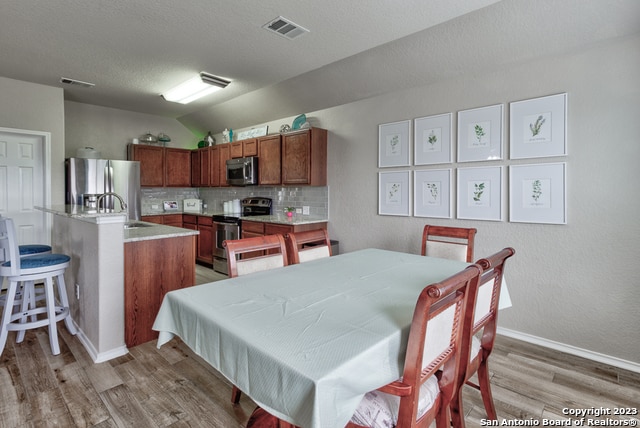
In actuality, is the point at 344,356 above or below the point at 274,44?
below

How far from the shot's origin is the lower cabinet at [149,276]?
262 centimetres

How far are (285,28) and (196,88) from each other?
6.42ft

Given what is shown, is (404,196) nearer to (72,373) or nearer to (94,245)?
(94,245)

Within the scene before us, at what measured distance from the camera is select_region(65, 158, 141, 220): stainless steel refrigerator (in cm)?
460

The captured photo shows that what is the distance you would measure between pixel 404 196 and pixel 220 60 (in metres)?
2.42

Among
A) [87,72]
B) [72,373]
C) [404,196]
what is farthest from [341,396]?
[87,72]

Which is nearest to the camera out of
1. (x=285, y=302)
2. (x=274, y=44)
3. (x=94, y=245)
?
(x=285, y=302)

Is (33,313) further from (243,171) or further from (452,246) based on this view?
(452,246)

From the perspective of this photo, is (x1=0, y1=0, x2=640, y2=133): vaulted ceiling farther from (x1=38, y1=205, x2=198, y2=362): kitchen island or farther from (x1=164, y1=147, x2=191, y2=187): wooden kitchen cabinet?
(x1=164, y1=147, x2=191, y2=187): wooden kitchen cabinet

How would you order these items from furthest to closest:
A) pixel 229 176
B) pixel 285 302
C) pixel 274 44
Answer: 1. pixel 229 176
2. pixel 274 44
3. pixel 285 302

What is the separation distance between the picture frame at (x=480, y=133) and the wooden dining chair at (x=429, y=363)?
212 cm

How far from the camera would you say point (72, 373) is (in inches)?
88.4

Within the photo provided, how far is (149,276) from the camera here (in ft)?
8.95

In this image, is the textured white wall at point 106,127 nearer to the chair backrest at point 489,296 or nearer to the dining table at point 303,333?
the dining table at point 303,333
